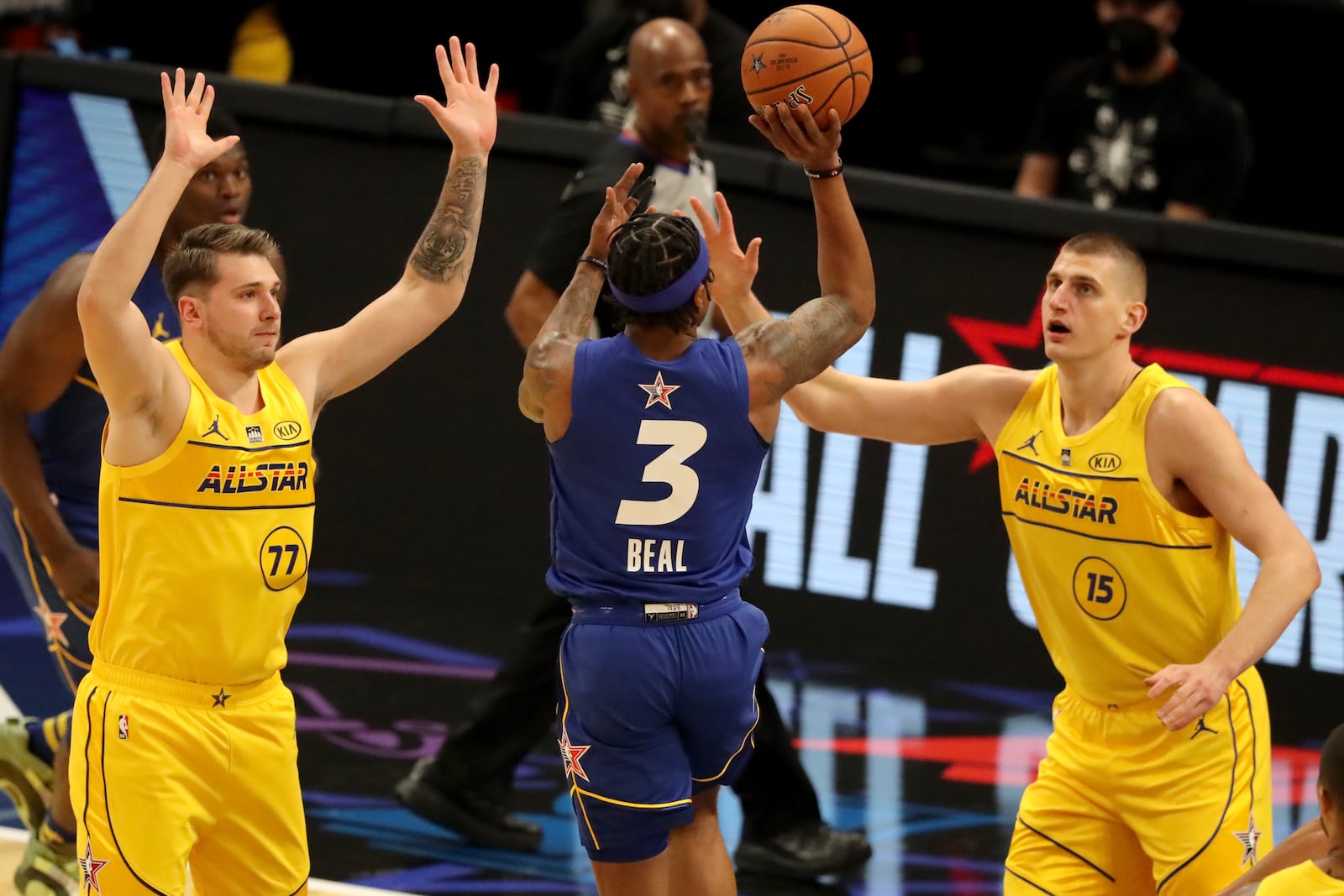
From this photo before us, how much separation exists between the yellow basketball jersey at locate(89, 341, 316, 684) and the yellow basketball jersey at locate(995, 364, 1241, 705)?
1.83 meters

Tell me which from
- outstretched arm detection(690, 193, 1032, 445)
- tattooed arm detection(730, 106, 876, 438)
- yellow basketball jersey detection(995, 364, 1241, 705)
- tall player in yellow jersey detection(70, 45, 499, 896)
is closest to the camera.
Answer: tall player in yellow jersey detection(70, 45, 499, 896)

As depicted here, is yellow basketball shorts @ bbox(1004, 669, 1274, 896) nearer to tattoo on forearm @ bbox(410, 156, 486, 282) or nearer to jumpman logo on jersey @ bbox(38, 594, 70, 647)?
tattoo on forearm @ bbox(410, 156, 486, 282)

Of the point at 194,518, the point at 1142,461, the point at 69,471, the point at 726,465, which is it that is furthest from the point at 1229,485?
the point at 69,471

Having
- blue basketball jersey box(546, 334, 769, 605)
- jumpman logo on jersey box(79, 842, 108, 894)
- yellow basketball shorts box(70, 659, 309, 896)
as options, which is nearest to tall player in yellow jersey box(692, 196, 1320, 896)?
blue basketball jersey box(546, 334, 769, 605)

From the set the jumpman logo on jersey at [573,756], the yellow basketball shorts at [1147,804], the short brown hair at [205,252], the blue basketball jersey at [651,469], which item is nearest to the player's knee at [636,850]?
the jumpman logo on jersey at [573,756]

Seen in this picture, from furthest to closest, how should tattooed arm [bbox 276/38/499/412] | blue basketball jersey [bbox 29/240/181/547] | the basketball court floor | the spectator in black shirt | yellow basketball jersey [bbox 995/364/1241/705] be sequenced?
the spectator in black shirt
the basketball court floor
blue basketball jersey [bbox 29/240/181/547]
tattooed arm [bbox 276/38/499/412]
yellow basketball jersey [bbox 995/364/1241/705]

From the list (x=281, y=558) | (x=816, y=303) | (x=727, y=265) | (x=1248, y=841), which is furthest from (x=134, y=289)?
(x=1248, y=841)

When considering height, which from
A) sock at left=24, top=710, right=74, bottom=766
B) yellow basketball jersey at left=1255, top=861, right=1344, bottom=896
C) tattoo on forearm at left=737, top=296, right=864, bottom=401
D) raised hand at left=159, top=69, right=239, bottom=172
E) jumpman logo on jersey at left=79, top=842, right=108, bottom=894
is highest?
raised hand at left=159, top=69, right=239, bottom=172

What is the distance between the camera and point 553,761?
271 inches

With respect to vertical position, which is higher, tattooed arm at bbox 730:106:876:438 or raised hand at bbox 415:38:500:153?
raised hand at bbox 415:38:500:153

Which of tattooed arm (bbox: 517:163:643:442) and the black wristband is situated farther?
the black wristband

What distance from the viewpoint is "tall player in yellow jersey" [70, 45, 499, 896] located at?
13.9ft

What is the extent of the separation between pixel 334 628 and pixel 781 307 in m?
2.29

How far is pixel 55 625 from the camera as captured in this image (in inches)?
216
